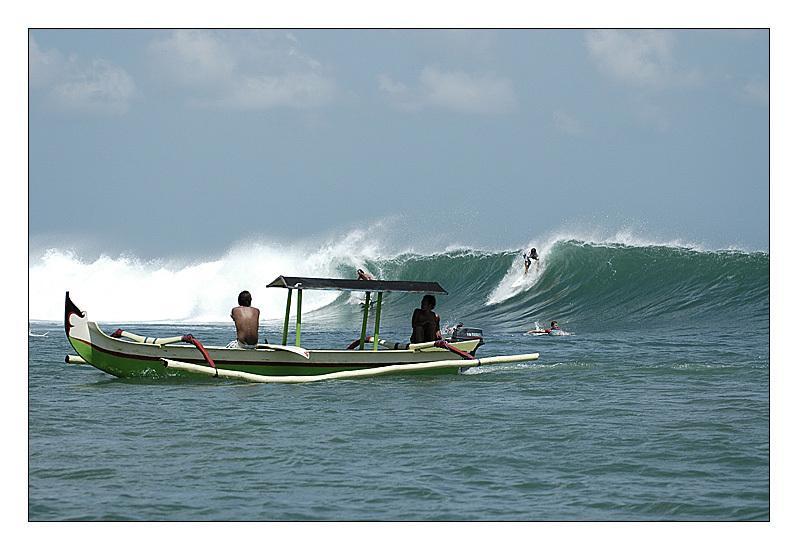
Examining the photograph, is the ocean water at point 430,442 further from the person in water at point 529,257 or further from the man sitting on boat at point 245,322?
the person in water at point 529,257

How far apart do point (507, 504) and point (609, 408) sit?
4601 mm

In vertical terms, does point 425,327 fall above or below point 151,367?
above

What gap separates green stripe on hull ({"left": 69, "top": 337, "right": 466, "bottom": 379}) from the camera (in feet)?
49.6

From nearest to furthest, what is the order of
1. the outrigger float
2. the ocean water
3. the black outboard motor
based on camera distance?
the ocean water
the outrigger float
the black outboard motor

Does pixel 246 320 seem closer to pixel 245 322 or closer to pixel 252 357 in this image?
pixel 245 322

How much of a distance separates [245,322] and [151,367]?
139 cm

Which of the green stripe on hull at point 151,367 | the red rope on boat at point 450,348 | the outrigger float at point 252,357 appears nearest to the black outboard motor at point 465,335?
the red rope on boat at point 450,348

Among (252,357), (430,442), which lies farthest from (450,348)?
(430,442)

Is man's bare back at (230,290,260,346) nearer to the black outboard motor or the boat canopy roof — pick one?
the boat canopy roof

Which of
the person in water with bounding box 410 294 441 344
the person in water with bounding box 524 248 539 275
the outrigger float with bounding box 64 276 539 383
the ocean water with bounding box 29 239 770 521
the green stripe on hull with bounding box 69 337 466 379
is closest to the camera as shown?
the ocean water with bounding box 29 239 770 521

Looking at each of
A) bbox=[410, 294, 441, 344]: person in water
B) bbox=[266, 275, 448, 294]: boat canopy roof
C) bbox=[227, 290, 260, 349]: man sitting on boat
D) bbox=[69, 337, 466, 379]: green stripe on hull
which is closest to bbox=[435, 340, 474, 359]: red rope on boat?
bbox=[410, 294, 441, 344]: person in water

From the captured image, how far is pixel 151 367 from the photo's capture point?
49.6 feet

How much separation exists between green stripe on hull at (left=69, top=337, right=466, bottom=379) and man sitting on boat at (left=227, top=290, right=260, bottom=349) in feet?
1.27

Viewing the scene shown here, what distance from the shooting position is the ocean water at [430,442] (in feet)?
27.5
